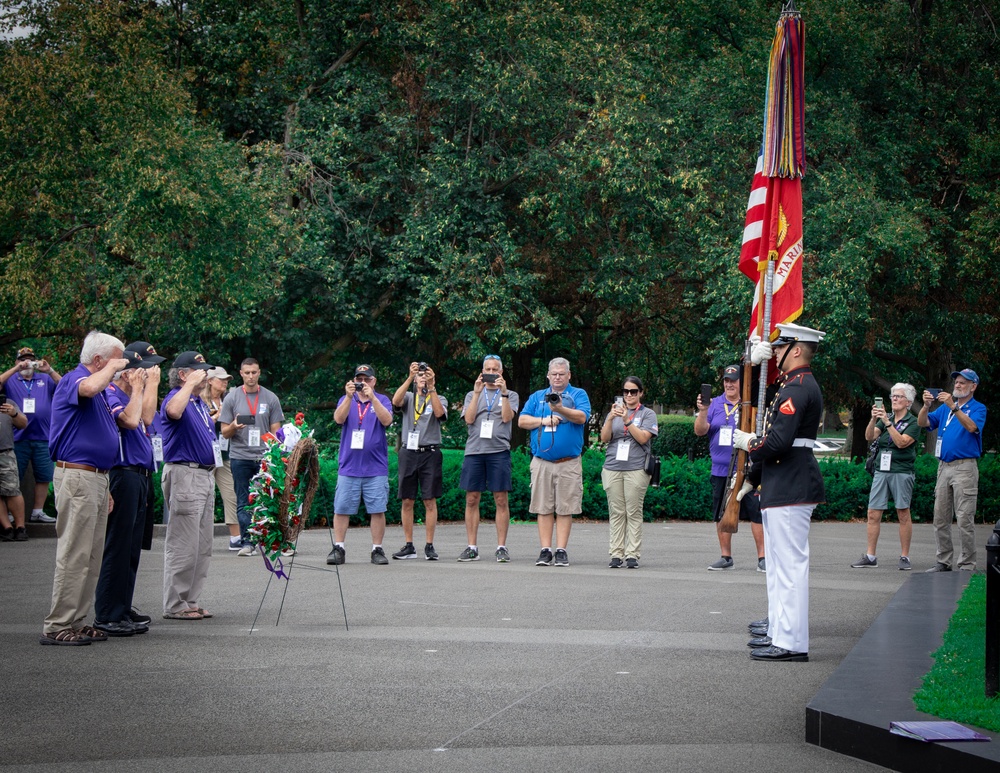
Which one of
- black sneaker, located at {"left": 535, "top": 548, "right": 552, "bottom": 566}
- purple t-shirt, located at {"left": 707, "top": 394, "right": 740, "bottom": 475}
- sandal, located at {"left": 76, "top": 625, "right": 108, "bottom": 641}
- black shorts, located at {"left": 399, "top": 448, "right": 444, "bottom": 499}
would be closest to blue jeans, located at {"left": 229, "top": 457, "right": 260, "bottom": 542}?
black shorts, located at {"left": 399, "top": 448, "right": 444, "bottom": 499}

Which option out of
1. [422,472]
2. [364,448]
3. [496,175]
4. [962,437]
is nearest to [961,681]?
[962,437]

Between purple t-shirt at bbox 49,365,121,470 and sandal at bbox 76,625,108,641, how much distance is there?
44.8 inches

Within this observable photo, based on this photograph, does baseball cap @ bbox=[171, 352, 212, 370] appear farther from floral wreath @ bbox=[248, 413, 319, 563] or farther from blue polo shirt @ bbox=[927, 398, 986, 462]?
blue polo shirt @ bbox=[927, 398, 986, 462]

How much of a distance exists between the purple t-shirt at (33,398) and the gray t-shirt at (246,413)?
2803 millimetres

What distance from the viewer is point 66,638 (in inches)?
328

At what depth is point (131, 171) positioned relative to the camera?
18688 mm

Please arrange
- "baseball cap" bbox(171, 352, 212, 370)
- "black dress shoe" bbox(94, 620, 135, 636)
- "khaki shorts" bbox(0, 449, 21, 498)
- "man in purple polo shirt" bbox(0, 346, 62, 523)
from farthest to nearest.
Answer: "man in purple polo shirt" bbox(0, 346, 62, 523) < "khaki shorts" bbox(0, 449, 21, 498) < "baseball cap" bbox(171, 352, 212, 370) < "black dress shoe" bbox(94, 620, 135, 636)

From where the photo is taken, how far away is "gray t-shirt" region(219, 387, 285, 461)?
46.0ft

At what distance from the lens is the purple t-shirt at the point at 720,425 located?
1324 cm

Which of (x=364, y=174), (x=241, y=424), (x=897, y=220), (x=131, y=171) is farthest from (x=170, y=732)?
(x=364, y=174)

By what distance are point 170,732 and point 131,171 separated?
46.6ft

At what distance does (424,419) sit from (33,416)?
5.37 meters

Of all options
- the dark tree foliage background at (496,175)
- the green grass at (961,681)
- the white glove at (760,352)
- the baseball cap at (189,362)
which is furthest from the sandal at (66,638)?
the dark tree foliage background at (496,175)

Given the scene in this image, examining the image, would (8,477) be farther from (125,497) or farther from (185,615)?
(125,497)
